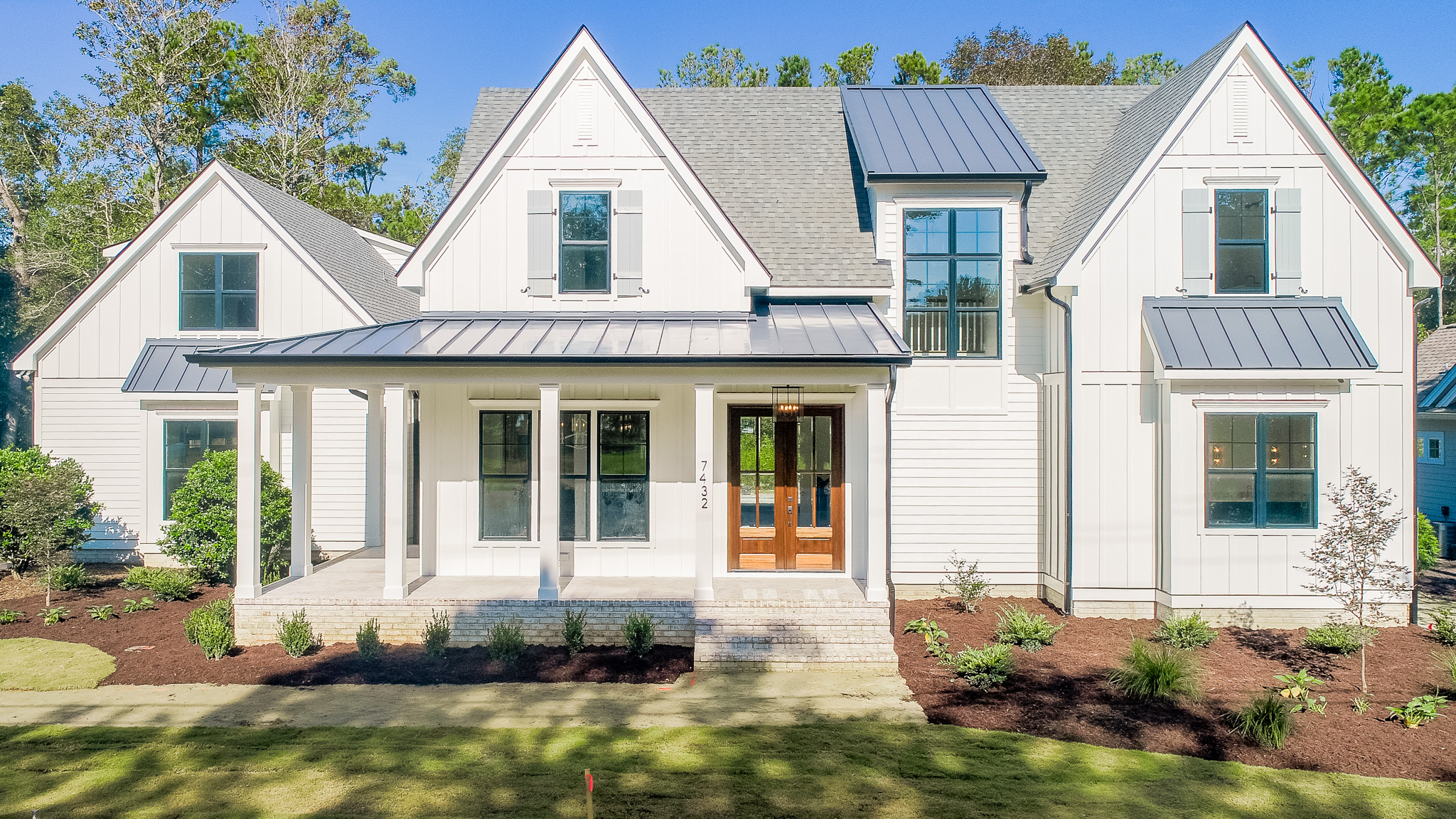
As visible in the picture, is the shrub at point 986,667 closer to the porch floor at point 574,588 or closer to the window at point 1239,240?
the porch floor at point 574,588

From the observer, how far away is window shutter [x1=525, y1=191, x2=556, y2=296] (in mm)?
→ 12172

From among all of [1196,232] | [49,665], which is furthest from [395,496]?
[1196,232]

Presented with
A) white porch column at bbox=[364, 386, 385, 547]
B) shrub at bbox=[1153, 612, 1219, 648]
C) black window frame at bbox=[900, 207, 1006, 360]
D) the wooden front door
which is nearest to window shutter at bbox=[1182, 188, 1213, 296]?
black window frame at bbox=[900, 207, 1006, 360]

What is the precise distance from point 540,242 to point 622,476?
358cm

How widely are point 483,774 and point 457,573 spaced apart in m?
5.62

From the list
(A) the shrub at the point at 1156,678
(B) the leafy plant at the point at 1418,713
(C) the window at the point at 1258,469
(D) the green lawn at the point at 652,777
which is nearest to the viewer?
(D) the green lawn at the point at 652,777

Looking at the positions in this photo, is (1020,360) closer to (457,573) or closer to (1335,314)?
(1335,314)

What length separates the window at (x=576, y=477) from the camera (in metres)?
12.2

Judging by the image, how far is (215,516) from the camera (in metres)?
13.2

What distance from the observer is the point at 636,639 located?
33.2 feet

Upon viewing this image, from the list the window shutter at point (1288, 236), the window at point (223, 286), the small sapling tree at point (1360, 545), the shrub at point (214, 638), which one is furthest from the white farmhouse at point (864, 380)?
the window at point (223, 286)

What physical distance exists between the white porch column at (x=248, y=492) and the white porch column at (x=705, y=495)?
5583mm

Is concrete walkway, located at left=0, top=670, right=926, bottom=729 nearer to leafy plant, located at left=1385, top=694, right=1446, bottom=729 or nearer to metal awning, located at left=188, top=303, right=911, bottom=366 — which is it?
metal awning, located at left=188, top=303, right=911, bottom=366

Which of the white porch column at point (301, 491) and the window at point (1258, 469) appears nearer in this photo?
the window at point (1258, 469)
